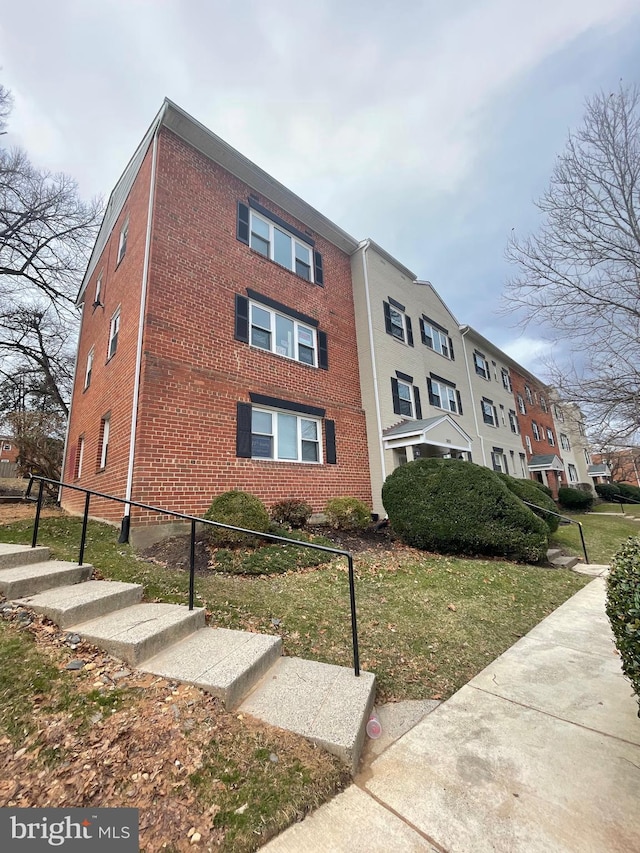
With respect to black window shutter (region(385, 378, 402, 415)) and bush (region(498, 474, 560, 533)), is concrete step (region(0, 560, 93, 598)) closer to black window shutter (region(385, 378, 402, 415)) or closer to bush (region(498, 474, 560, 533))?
bush (region(498, 474, 560, 533))

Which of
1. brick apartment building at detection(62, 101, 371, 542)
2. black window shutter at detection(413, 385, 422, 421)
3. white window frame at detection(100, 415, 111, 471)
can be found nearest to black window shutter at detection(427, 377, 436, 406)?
black window shutter at detection(413, 385, 422, 421)

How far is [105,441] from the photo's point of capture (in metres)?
9.70

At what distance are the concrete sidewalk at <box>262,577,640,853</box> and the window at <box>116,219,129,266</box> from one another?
512 inches

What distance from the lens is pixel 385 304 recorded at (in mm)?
14812

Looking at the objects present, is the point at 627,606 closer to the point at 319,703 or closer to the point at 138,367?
the point at 319,703

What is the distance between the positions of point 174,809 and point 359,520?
26.7 ft

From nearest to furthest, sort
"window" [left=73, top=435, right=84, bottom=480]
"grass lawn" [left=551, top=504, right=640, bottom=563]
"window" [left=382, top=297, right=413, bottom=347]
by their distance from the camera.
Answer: "grass lawn" [left=551, top=504, right=640, bottom=563] < "window" [left=73, top=435, right=84, bottom=480] < "window" [left=382, top=297, right=413, bottom=347]

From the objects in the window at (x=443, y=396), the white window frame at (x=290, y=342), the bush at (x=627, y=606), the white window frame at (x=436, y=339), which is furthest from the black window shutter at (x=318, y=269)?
the bush at (x=627, y=606)

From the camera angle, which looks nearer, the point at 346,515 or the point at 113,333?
the point at 346,515

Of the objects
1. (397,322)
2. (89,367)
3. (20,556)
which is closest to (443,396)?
(397,322)

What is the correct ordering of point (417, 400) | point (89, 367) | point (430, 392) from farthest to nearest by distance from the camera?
1. point (430, 392)
2. point (417, 400)
3. point (89, 367)

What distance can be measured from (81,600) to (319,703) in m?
2.54

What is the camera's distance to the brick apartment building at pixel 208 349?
809 cm

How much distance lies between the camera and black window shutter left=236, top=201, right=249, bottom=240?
1082cm
